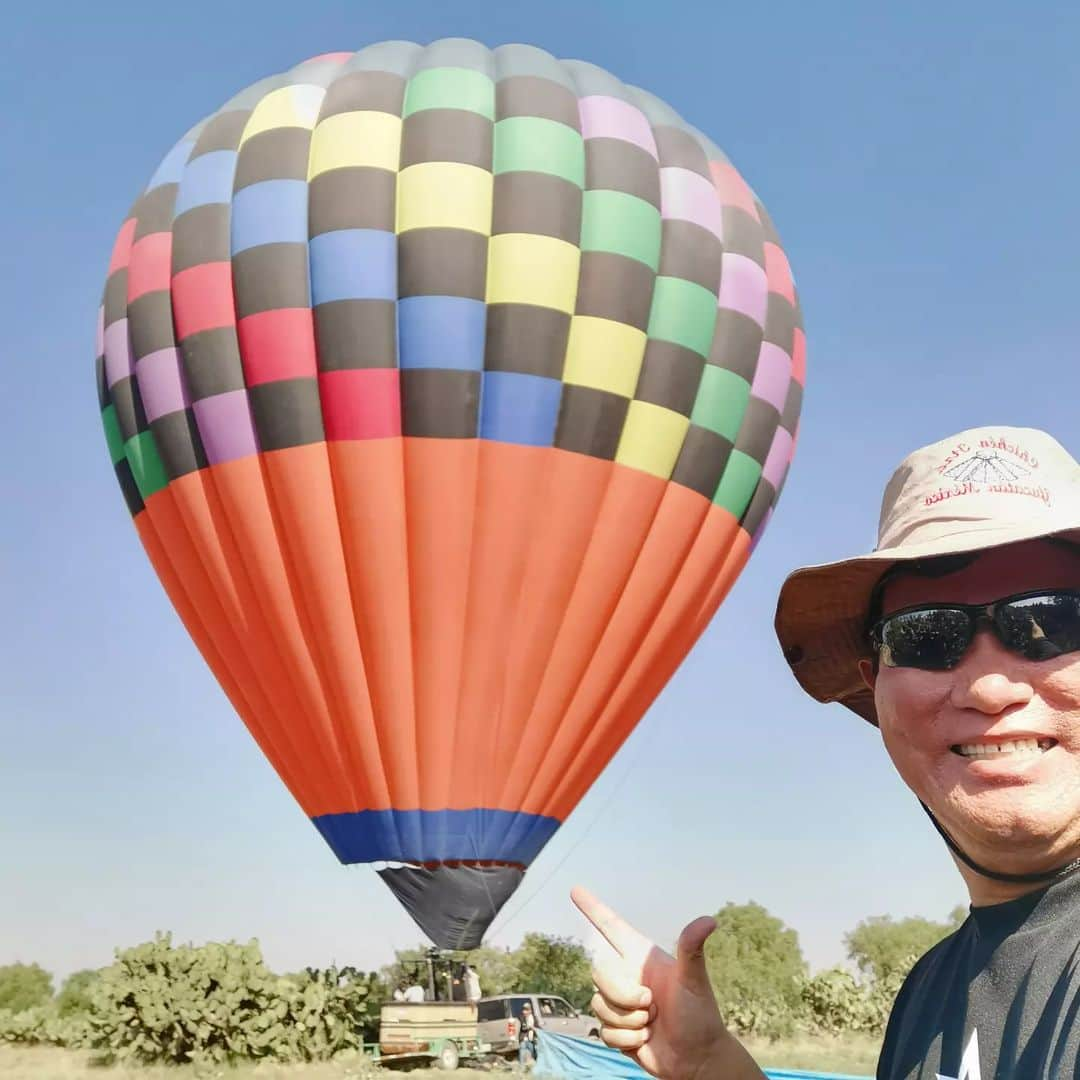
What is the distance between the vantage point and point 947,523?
2.07 meters

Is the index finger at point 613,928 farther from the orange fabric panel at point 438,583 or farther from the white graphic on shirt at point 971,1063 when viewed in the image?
the orange fabric panel at point 438,583

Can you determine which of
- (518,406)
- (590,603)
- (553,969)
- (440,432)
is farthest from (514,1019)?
(553,969)

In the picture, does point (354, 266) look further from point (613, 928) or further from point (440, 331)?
point (613, 928)

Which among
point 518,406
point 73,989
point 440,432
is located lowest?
point 73,989

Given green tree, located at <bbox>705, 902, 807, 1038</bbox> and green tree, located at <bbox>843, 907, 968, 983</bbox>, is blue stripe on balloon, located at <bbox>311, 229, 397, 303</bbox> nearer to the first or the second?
green tree, located at <bbox>705, 902, 807, 1038</bbox>

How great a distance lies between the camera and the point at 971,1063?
1917 millimetres

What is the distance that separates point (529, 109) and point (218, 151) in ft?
10.9

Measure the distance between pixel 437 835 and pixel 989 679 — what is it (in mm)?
10407

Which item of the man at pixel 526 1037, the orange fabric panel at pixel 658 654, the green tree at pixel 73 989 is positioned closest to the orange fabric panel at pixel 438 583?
the orange fabric panel at pixel 658 654

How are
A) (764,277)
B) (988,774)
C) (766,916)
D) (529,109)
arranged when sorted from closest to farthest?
(988,774)
(529,109)
(764,277)
(766,916)

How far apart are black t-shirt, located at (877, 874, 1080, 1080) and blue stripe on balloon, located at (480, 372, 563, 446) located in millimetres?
9642

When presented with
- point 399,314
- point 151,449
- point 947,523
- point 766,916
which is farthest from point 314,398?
point 766,916

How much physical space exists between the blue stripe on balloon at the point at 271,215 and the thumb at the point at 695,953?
1042cm

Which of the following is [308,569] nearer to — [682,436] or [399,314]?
[399,314]
